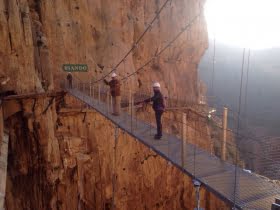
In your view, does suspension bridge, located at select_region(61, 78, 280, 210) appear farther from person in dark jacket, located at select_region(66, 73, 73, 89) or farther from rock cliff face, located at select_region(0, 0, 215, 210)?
person in dark jacket, located at select_region(66, 73, 73, 89)

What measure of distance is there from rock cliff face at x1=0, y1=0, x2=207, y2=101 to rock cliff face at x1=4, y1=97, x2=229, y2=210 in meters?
1.18

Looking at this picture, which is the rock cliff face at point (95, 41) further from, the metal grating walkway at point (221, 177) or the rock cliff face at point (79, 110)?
the metal grating walkway at point (221, 177)

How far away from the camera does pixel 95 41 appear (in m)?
11.7

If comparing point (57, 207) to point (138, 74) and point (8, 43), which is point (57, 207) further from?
point (138, 74)

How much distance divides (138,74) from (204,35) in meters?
7.21

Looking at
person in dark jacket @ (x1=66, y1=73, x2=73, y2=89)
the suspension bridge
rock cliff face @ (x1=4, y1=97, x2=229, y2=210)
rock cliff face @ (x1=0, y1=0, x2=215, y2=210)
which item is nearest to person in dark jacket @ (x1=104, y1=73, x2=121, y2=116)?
rock cliff face @ (x1=4, y1=97, x2=229, y2=210)

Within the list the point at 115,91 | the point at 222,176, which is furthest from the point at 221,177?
the point at 115,91

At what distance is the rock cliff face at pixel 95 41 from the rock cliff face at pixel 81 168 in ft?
3.88

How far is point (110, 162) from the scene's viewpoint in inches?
433

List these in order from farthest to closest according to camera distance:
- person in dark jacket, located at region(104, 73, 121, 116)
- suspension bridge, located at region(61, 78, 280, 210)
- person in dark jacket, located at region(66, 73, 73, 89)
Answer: person in dark jacket, located at region(66, 73, 73, 89) < person in dark jacket, located at region(104, 73, 121, 116) < suspension bridge, located at region(61, 78, 280, 210)

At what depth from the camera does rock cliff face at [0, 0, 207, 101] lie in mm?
7285

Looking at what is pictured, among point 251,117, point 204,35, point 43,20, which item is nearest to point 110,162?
point 43,20

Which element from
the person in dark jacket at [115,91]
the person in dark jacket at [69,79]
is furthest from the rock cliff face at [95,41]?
the person in dark jacket at [115,91]

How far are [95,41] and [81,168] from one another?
5098 mm
